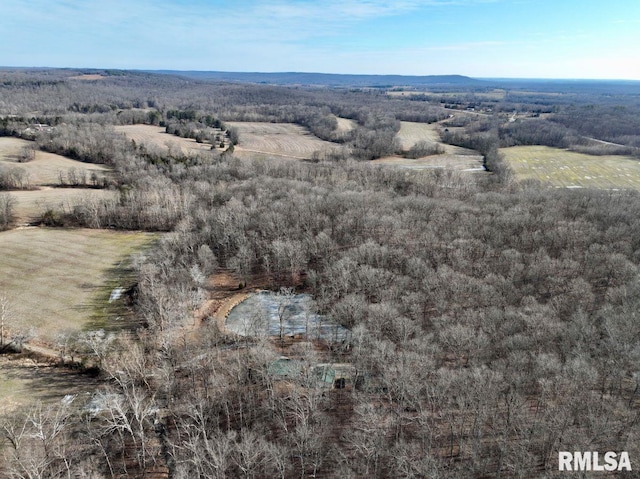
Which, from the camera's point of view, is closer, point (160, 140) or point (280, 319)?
point (280, 319)

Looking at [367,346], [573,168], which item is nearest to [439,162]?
[573,168]

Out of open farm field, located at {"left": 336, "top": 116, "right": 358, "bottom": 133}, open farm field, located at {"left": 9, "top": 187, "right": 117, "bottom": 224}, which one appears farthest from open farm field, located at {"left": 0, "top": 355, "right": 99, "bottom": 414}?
open farm field, located at {"left": 336, "top": 116, "right": 358, "bottom": 133}

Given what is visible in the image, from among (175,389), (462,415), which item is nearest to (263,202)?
(175,389)

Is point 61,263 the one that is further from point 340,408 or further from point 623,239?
point 623,239

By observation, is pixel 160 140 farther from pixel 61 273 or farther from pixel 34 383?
pixel 34 383

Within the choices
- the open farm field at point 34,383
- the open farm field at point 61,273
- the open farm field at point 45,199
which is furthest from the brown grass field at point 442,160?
the open farm field at point 34,383
